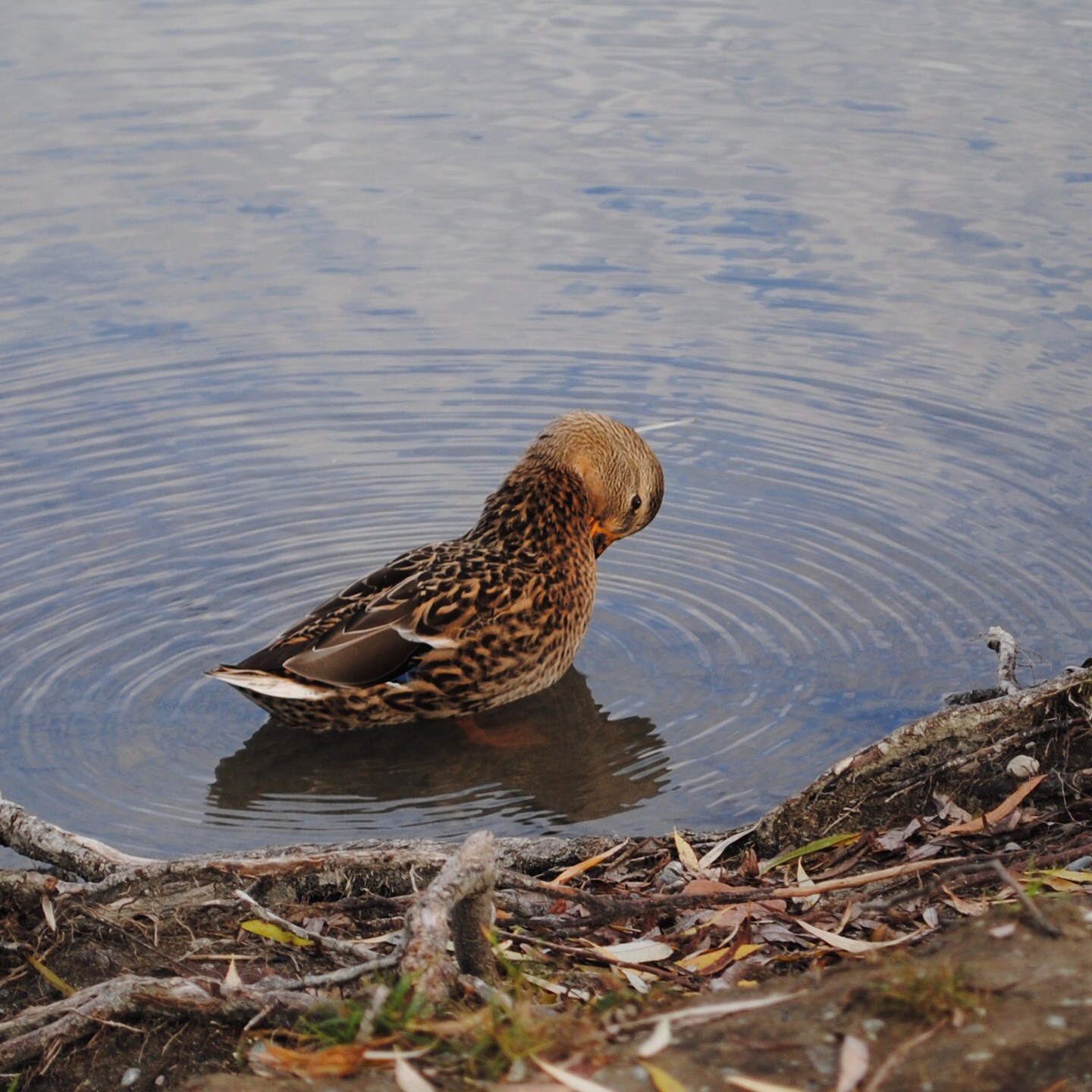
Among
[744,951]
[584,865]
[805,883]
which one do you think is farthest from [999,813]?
[584,865]

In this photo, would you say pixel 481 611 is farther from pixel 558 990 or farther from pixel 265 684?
pixel 558 990

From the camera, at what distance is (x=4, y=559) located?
7.89 meters

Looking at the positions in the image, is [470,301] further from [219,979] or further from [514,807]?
[219,979]

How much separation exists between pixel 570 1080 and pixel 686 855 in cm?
219

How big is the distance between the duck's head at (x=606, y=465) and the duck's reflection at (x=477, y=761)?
1.01 metres

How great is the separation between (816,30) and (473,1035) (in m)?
14.6

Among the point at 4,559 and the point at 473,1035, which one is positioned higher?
the point at 473,1035

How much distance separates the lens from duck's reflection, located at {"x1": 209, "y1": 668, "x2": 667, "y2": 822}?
6238mm

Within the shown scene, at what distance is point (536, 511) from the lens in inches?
299

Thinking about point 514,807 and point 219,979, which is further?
point 514,807

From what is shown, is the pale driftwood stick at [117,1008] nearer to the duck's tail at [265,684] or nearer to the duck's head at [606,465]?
the duck's tail at [265,684]

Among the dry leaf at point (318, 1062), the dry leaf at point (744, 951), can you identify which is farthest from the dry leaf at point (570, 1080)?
the dry leaf at point (744, 951)

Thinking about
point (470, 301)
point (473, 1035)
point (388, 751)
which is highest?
point (473, 1035)

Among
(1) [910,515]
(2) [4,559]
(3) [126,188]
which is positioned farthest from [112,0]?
(1) [910,515]
